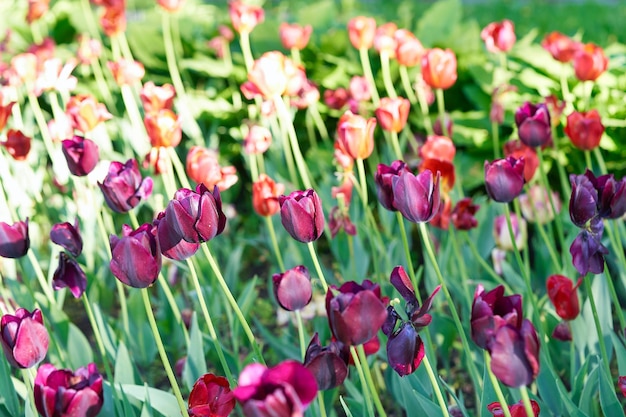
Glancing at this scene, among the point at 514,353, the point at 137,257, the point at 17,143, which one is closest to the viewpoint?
the point at 514,353

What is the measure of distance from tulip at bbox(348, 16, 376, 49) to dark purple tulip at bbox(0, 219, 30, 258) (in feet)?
4.66

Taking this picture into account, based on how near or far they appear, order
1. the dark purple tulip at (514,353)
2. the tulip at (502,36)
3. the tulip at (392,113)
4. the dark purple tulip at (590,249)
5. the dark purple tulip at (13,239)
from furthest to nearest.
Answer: the tulip at (502,36) < the tulip at (392,113) < the dark purple tulip at (13,239) < the dark purple tulip at (590,249) < the dark purple tulip at (514,353)

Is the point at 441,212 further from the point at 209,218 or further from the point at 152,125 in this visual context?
the point at 209,218

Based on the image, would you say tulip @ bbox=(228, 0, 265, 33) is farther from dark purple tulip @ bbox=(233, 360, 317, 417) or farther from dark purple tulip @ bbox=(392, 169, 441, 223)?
dark purple tulip @ bbox=(233, 360, 317, 417)

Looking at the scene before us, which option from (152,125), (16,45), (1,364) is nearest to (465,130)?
(152,125)

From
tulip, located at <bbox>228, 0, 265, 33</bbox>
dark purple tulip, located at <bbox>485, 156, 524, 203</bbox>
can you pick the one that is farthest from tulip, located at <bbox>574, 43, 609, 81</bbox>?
tulip, located at <bbox>228, 0, 265, 33</bbox>

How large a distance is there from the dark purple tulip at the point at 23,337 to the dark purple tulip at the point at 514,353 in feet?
2.19

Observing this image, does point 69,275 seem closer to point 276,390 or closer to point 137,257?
point 137,257

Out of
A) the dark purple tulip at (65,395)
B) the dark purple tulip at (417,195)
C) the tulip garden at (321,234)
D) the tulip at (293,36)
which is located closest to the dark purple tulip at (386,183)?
the tulip garden at (321,234)

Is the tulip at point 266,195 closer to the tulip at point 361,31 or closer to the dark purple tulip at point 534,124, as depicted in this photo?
the dark purple tulip at point 534,124

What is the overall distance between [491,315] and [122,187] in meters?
0.80

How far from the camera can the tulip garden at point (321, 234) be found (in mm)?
1096

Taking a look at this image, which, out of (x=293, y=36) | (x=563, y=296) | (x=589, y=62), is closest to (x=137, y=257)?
(x=563, y=296)

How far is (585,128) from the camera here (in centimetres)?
174
